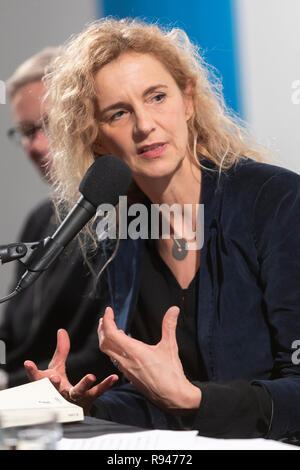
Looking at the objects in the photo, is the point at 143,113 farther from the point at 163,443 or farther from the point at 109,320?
the point at 163,443

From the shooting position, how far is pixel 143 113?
134 cm

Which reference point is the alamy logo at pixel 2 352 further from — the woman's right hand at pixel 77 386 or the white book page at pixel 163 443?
the white book page at pixel 163 443

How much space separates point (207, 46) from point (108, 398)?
0.89 m

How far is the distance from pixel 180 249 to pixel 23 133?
0.79m

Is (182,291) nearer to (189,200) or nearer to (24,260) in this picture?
(189,200)

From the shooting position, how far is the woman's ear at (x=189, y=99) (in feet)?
4.90

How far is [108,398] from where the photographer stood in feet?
4.16

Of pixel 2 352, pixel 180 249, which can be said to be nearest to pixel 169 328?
pixel 180 249

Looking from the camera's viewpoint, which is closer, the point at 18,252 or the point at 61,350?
the point at 18,252

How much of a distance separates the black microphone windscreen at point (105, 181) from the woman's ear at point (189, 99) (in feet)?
1.55

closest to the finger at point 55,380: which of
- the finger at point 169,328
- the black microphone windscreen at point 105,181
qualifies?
the finger at point 169,328

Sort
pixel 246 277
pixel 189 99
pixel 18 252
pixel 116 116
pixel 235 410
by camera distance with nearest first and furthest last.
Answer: pixel 18 252, pixel 235 410, pixel 246 277, pixel 116 116, pixel 189 99

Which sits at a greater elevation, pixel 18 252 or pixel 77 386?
pixel 18 252

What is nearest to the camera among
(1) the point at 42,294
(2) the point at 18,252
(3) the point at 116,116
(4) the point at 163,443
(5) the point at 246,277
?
(4) the point at 163,443
